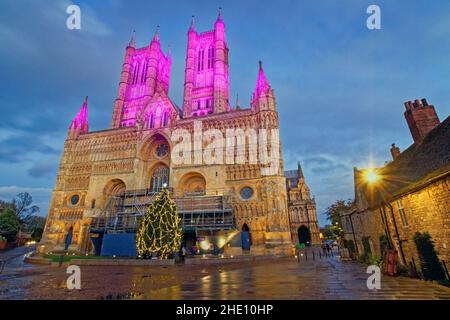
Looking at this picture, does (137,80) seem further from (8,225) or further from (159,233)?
(159,233)

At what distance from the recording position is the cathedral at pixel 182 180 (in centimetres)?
2617

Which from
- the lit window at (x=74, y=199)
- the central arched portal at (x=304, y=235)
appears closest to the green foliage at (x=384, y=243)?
the central arched portal at (x=304, y=235)

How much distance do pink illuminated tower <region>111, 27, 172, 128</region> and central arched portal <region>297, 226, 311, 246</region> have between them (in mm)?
44944

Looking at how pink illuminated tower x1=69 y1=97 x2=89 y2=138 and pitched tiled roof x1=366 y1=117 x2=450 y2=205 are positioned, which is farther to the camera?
pink illuminated tower x1=69 y1=97 x2=89 y2=138

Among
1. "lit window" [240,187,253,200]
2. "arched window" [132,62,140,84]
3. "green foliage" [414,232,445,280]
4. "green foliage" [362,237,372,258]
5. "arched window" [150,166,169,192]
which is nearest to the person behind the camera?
"green foliage" [414,232,445,280]

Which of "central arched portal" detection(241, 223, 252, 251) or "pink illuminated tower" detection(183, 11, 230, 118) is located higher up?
"pink illuminated tower" detection(183, 11, 230, 118)

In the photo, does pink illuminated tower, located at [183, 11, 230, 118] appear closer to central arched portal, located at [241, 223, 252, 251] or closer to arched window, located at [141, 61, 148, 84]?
arched window, located at [141, 61, 148, 84]

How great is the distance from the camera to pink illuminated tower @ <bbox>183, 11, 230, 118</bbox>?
141 feet

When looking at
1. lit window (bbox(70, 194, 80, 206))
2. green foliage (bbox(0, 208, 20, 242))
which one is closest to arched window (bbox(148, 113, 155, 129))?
lit window (bbox(70, 194, 80, 206))

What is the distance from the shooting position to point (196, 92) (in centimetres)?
4616

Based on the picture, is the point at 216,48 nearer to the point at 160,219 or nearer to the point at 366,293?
the point at 160,219

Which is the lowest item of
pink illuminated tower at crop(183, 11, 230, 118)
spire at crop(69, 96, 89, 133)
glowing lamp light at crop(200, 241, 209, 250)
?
glowing lamp light at crop(200, 241, 209, 250)
